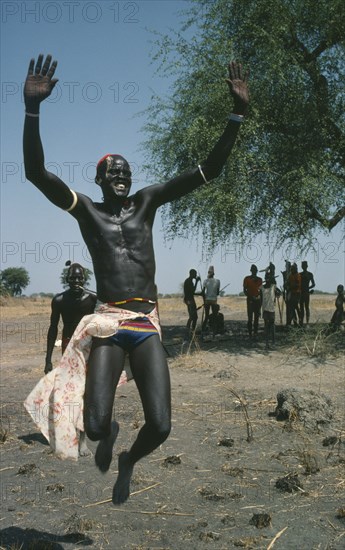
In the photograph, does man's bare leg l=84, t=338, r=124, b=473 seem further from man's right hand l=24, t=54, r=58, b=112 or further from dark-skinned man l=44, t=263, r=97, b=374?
dark-skinned man l=44, t=263, r=97, b=374

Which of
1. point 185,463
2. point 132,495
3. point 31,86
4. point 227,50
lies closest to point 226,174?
point 227,50

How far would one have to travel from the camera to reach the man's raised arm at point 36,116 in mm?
3928

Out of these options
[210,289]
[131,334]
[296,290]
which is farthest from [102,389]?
[296,290]

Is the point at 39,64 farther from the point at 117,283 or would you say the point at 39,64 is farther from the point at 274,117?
the point at 274,117

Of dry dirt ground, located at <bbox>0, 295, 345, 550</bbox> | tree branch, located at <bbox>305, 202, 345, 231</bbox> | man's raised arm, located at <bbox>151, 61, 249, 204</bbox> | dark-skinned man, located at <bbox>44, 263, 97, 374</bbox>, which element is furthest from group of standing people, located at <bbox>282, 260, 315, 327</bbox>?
man's raised arm, located at <bbox>151, 61, 249, 204</bbox>

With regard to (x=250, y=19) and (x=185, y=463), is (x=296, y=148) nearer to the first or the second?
(x=250, y=19)

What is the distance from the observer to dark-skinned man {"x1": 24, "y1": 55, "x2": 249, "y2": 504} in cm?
395

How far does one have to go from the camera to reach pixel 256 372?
38.9 feet

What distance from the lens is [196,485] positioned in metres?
5.77

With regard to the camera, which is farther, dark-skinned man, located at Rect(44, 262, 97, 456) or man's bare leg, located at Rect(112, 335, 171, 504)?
dark-skinned man, located at Rect(44, 262, 97, 456)

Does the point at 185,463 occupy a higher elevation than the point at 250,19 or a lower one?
lower

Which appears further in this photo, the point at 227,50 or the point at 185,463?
the point at 227,50

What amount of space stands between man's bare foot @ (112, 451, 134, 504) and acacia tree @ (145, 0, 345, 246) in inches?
367

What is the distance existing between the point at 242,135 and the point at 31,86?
1035 centimetres
